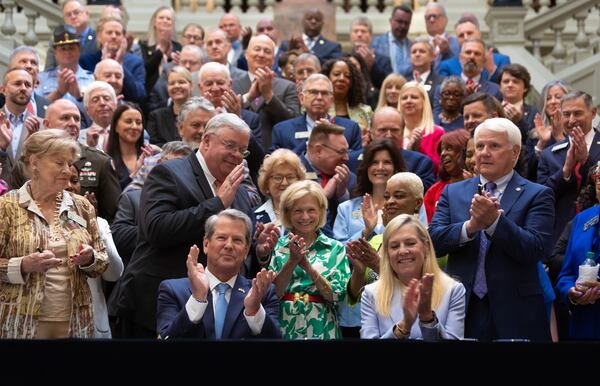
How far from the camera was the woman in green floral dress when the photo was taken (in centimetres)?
746

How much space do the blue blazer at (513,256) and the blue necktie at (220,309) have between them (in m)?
1.16

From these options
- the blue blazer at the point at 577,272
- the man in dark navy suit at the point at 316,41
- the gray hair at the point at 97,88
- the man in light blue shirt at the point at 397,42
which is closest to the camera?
the blue blazer at the point at 577,272

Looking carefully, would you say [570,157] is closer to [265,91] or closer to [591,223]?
[591,223]

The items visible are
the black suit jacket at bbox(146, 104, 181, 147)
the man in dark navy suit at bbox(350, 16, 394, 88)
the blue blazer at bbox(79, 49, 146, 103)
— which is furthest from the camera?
the man in dark navy suit at bbox(350, 16, 394, 88)

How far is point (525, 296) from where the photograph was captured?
7.25 meters

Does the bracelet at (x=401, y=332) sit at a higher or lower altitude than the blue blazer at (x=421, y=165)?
lower

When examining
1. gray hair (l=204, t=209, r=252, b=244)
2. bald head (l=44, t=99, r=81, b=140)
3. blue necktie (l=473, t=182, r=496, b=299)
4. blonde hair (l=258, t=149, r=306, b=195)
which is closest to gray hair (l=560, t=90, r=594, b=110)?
blonde hair (l=258, t=149, r=306, b=195)

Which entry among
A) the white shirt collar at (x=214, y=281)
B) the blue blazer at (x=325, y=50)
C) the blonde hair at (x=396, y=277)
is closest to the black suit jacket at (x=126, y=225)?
the white shirt collar at (x=214, y=281)

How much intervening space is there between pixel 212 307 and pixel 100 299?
99cm

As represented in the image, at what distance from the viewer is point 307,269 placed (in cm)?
747

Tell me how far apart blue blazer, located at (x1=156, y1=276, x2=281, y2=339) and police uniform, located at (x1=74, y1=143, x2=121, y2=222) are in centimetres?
206

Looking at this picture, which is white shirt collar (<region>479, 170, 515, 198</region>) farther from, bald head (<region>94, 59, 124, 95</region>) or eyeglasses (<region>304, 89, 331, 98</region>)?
bald head (<region>94, 59, 124, 95</region>)

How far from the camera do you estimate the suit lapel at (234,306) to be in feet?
22.4

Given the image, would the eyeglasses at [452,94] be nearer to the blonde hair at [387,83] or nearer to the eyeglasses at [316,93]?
the blonde hair at [387,83]
